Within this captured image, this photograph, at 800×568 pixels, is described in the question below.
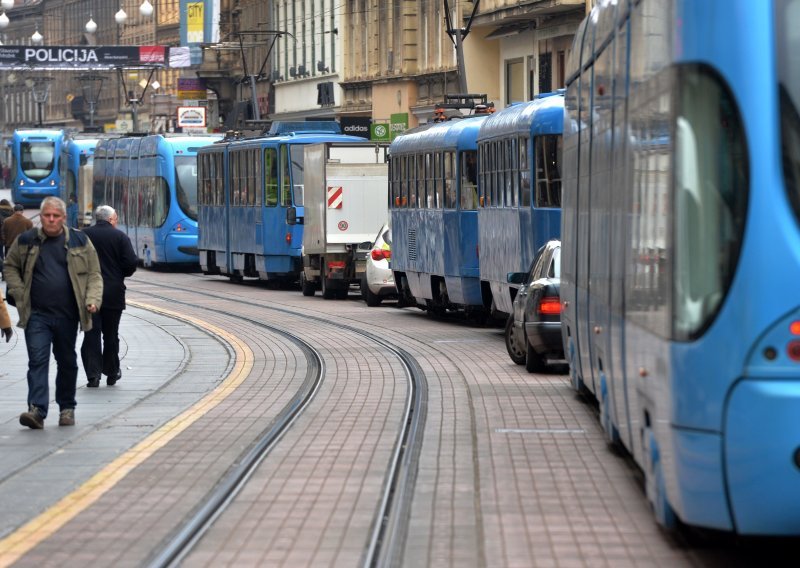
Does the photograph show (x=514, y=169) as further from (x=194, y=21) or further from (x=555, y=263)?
(x=194, y=21)

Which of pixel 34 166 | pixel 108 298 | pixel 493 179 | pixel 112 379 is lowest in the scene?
pixel 112 379

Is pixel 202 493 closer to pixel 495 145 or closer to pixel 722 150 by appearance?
pixel 722 150

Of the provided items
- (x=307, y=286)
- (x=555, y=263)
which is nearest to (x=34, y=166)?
(x=307, y=286)

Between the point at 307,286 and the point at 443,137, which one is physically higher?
the point at 443,137

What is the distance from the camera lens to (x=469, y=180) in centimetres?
2795

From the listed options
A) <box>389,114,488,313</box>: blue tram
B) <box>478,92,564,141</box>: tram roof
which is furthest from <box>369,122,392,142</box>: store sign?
<box>478,92,564,141</box>: tram roof

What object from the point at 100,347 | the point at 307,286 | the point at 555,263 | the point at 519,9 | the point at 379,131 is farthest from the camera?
the point at 379,131

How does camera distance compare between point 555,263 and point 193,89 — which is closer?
point 555,263

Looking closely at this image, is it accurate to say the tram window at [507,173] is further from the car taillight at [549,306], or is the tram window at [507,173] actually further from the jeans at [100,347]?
the jeans at [100,347]

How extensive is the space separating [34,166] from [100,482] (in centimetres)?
7348

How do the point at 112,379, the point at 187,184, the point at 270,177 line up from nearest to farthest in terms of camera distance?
the point at 112,379 → the point at 270,177 → the point at 187,184

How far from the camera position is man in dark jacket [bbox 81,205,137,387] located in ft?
58.5

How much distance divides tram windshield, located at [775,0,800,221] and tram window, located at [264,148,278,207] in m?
32.6

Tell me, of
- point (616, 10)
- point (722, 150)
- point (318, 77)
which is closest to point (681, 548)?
point (722, 150)
